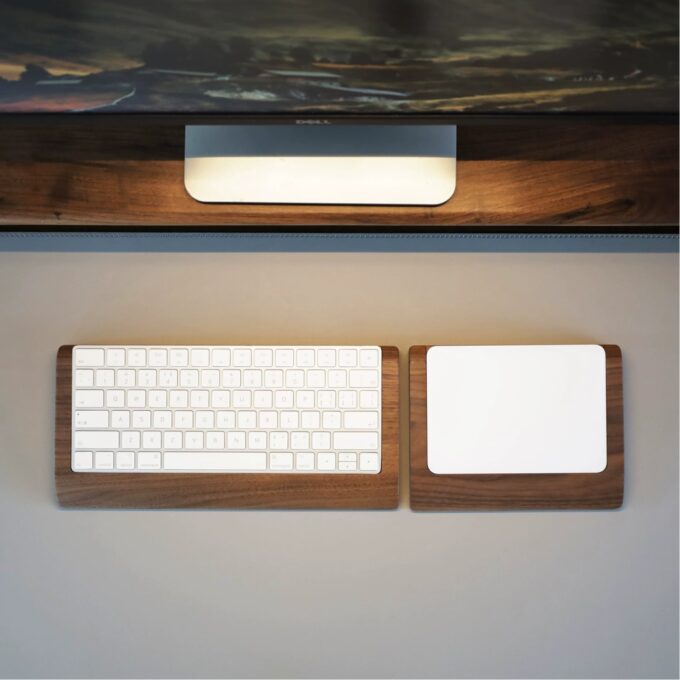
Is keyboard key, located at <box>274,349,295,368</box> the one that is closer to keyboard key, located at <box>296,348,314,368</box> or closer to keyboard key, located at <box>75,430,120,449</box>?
keyboard key, located at <box>296,348,314,368</box>

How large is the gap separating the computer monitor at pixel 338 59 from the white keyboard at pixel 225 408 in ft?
0.81

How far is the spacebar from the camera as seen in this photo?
58 centimetres

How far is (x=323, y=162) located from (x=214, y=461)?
329mm

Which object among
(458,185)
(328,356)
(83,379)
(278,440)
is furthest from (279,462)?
(458,185)

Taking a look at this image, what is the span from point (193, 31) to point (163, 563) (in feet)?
1.75

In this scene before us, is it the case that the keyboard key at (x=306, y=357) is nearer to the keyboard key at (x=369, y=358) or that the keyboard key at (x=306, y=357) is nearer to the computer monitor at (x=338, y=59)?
the keyboard key at (x=369, y=358)

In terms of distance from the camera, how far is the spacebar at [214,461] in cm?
58

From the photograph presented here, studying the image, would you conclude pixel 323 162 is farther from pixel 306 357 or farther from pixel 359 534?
pixel 359 534

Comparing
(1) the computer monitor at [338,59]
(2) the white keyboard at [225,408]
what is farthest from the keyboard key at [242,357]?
(1) the computer monitor at [338,59]

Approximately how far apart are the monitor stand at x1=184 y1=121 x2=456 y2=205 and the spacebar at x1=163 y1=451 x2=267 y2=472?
0.27 metres

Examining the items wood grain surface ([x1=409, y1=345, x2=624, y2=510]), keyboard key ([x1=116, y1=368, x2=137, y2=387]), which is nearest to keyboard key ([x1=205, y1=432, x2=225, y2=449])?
keyboard key ([x1=116, y1=368, x2=137, y2=387])

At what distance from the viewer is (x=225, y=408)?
0.59 m

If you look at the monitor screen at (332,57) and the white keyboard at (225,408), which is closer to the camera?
the monitor screen at (332,57)

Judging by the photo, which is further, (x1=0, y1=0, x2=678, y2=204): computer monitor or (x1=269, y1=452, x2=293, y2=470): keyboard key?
(x1=269, y1=452, x2=293, y2=470): keyboard key
